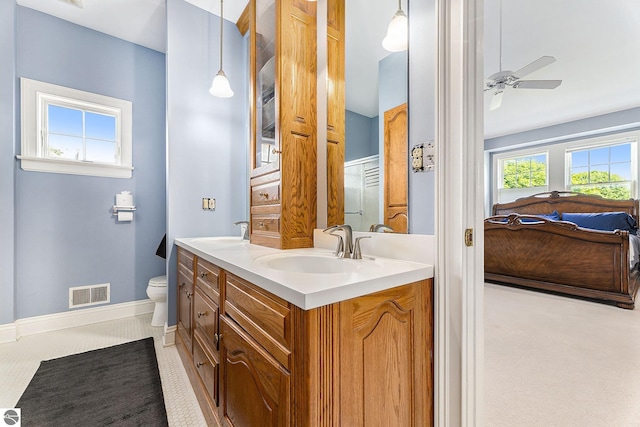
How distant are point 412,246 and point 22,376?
246 cm

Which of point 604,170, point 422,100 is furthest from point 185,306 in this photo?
point 604,170

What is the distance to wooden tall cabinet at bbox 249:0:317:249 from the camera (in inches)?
60.6

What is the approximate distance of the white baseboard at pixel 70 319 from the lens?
2.17 meters

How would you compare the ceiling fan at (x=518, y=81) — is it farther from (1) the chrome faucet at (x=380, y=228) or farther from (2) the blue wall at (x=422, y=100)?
(1) the chrome faucet at (x=380, y=228)

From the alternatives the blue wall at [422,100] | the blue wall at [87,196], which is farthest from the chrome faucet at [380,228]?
the blue wall at [87,196]

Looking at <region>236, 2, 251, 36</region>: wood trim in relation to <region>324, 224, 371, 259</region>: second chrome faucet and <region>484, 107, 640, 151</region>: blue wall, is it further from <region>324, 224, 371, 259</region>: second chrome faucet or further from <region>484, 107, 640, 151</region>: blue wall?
<region>484, 107, 640, 151</region>: blue wall

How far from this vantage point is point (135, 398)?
4.90ft

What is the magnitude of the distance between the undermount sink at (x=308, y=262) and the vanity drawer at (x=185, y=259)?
77 cm

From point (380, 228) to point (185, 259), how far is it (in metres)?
1.41

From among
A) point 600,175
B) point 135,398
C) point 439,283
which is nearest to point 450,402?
point 439,283

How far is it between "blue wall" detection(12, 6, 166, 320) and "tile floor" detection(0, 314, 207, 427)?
28cm

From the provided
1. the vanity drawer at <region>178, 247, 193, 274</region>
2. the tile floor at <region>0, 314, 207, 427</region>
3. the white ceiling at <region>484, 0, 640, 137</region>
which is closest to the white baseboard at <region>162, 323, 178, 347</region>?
the tile floor at <region>0, 314, 207, 427</region>

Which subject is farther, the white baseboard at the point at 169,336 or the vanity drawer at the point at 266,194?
the white baseboard at the point at 169,336

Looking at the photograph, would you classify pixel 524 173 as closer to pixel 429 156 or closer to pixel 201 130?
pixel 429 156
